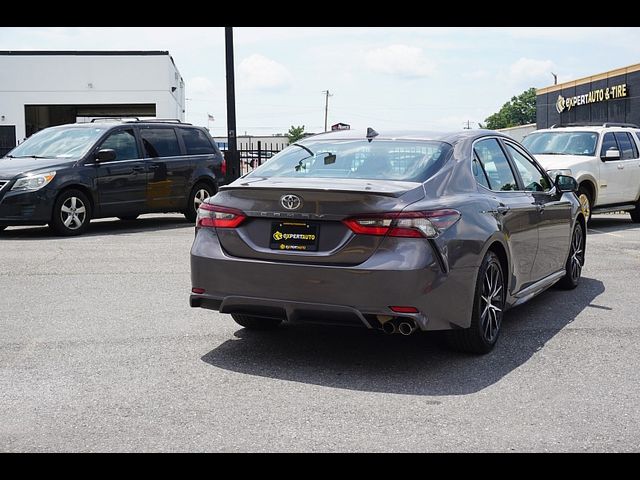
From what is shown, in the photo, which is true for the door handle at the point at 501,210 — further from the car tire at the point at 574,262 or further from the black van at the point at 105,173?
the black van at the point at 105,173

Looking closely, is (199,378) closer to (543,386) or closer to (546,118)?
(543,386)

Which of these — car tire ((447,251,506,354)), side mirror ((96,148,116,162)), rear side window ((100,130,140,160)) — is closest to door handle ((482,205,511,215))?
car tire ((447,251,506,354))

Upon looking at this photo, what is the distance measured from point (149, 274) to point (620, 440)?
20.5 ft

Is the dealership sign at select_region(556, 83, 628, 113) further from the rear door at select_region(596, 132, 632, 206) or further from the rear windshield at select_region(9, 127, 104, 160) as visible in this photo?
the rear windshield at select_region(9, 127, 104, 160)

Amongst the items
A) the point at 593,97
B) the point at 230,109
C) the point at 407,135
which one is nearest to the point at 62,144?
the point at 230,109

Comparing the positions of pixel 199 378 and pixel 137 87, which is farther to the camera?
pixel 137 87

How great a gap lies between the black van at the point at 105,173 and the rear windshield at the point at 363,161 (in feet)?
24.4

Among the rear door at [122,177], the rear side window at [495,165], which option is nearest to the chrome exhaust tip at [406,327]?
the rear side window at [495,165]

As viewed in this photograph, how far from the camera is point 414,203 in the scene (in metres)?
5.55

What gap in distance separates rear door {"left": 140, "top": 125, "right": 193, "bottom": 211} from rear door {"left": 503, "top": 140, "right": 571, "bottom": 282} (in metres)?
8.36

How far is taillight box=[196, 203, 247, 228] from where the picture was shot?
19.2ft

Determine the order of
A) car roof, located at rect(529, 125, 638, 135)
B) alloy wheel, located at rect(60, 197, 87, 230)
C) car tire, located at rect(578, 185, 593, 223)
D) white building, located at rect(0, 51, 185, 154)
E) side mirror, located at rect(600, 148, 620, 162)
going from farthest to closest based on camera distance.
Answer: white building, located at rect(0, 51, 185, 154) < car roof, located at rect(529, 125, 638, 135) < side mirror, located at rect(600, 148, 620, 162) < car tire, located at rect(578, 185, 593, 223) < alloy wheel, located at rect(60, 197, 87, 230)

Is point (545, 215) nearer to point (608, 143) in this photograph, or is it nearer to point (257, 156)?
point (608, 143)
